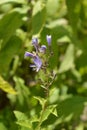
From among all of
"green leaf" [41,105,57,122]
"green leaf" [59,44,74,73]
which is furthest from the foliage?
"green leaf" [41,105,57,122]

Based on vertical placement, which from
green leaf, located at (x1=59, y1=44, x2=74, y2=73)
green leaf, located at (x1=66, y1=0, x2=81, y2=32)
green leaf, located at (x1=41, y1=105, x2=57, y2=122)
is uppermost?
green leaf, located at (x1=41, y1=105, x2=57, y2=122)

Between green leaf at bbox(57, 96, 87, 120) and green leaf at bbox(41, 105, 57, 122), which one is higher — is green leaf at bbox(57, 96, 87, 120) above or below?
below

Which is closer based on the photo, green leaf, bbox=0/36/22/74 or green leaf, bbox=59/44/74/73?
green leaf, bbox=0/36/22/74

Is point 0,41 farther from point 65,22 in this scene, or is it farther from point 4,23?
point 65,22

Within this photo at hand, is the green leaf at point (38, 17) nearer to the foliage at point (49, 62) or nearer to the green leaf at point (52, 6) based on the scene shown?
the foliage at point (49, 62)

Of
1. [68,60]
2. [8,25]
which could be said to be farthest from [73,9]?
[68,60]

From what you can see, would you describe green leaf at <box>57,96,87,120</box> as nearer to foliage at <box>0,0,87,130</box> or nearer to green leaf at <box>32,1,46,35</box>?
foliage at <box>0,0,87,130</box>

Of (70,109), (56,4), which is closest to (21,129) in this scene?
(70,109)
